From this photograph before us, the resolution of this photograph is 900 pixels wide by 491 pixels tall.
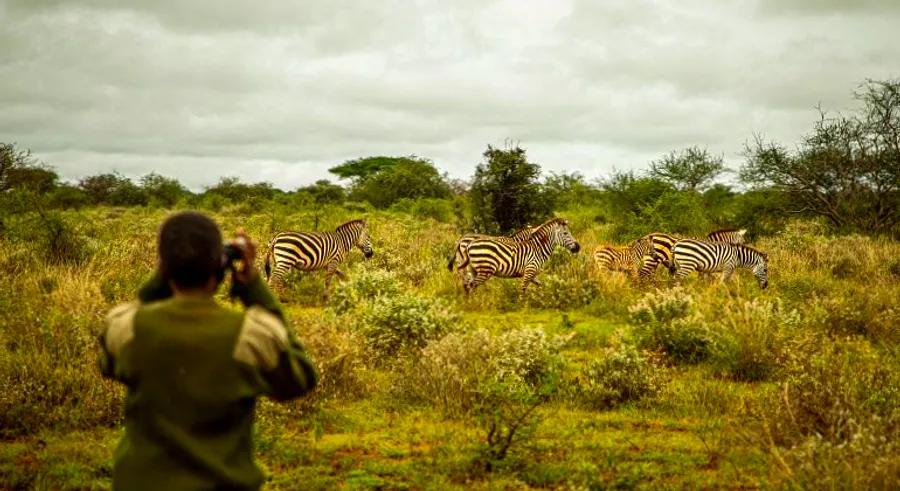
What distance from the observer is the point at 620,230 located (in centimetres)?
2558

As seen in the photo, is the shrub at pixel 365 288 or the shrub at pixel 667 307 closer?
the shrub at pixel 667 307

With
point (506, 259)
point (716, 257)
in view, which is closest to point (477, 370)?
point (506, 259)

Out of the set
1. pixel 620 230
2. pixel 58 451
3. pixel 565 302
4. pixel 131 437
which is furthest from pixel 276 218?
pixel 131 437

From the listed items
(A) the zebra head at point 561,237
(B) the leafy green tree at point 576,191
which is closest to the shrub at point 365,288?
(A) the zebra head at point 561,237

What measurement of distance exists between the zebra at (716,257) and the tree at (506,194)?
6037mm

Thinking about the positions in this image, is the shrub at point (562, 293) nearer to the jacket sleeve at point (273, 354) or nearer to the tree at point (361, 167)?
the jacket sleeve at point (273, 354)

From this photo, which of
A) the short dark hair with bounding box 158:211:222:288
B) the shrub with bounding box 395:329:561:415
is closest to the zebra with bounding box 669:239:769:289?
the shrub with bounding box 395:329:561:415

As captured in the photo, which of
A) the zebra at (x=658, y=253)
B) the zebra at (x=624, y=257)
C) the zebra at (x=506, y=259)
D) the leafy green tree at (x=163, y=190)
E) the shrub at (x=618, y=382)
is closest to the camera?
the shrub at (x=618, y=382)

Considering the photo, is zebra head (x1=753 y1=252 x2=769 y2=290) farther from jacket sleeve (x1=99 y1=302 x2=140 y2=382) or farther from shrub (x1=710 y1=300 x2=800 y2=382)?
jacket sleeve (x1=99 y1=302 x2=140 y2=382)

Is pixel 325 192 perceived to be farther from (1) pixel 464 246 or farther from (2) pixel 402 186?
(1) pixel 464 246

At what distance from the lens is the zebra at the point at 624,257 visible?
57.0ft

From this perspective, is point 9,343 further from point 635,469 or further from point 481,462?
point 635,469

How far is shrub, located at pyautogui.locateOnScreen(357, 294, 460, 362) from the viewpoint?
10.0 m

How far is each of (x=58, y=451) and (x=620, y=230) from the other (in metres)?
21.5
